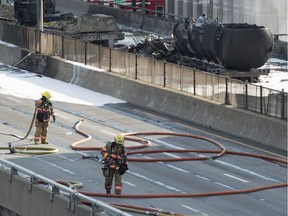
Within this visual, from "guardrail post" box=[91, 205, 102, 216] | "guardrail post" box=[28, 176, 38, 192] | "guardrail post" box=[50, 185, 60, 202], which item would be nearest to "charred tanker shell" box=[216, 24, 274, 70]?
"guardrail post" box=[28, 176, 38, 192]

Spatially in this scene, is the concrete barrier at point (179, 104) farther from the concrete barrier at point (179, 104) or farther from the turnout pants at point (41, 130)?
the turnout pants at point (41, 130)

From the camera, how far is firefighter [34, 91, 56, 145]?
37.3m

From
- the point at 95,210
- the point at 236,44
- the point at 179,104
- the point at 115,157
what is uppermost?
the point at 236,44

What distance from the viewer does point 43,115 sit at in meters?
37.9

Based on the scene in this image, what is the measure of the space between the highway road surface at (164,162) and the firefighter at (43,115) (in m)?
0.41

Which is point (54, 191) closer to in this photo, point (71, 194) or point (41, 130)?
point (71, 194)

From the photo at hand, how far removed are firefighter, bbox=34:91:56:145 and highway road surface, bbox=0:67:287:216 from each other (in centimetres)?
41

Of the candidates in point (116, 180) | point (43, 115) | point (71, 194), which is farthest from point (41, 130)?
point (71, 194)

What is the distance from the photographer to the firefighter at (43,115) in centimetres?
3734

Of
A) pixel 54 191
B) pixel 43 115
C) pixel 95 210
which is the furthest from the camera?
pixel 43 115

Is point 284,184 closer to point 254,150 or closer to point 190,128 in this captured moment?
point 254,150

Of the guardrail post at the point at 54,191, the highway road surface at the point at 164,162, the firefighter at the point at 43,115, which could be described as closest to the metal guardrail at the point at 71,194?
the guardrail post at the point at 54,191

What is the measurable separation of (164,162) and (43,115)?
3.80m

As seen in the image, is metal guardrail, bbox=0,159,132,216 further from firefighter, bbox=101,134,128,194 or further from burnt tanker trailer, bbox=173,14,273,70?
burnt tanker trailer, bbox=173,14,273,70
